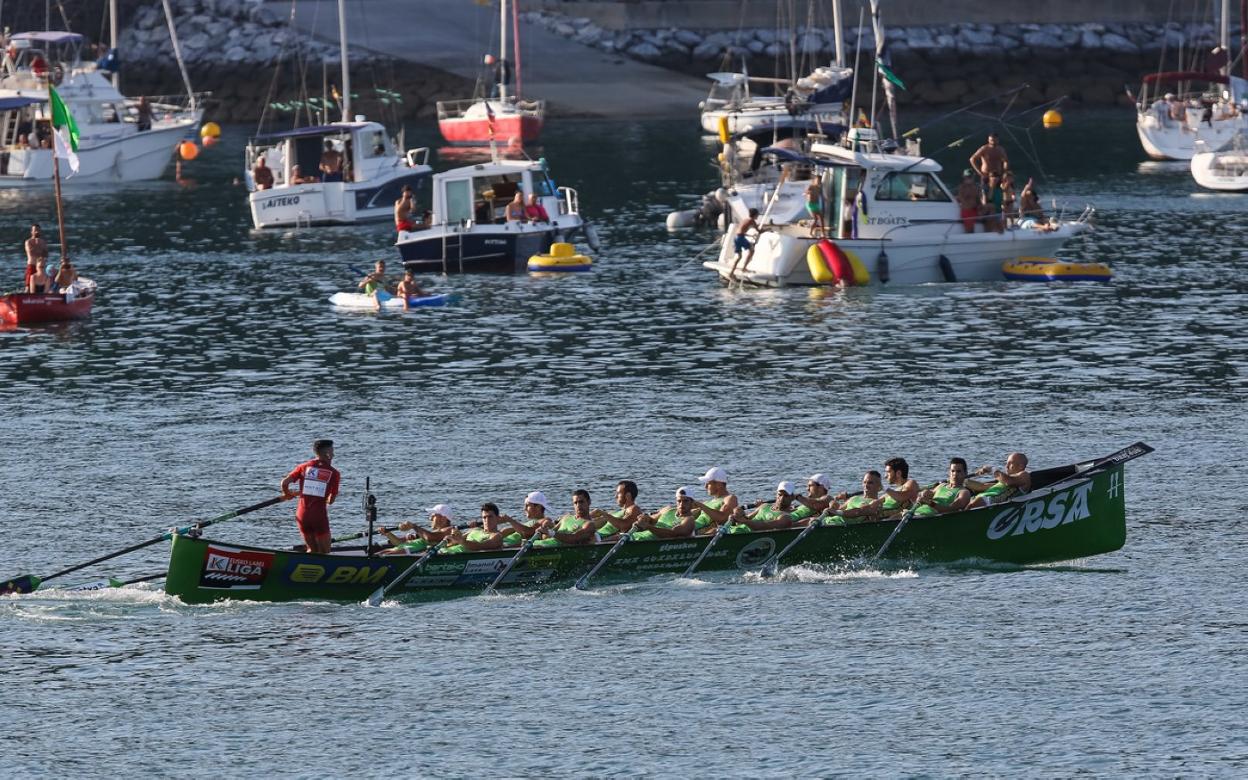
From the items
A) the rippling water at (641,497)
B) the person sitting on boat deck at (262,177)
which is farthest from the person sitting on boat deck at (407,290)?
the person sitting on boat deck at (262,177)

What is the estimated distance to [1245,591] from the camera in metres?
31.0

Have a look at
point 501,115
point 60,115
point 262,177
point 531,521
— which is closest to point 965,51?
point 501,115

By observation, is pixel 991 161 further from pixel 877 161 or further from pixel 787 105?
pixel 787 105

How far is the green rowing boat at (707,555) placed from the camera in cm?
2981

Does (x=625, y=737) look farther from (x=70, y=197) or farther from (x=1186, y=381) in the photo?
(x=70, y=197)

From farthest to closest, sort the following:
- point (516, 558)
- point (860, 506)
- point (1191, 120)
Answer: point (1191, 120) → point (860, 506) → point (516, 558)

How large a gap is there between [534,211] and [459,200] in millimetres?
2419

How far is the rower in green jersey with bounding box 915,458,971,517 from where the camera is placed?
32156 mm

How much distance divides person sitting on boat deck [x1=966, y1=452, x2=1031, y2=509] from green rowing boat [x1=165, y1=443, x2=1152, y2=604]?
0.99ft

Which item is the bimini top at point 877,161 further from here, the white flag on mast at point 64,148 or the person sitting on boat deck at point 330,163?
the person sitting on boat deck at point 330,163

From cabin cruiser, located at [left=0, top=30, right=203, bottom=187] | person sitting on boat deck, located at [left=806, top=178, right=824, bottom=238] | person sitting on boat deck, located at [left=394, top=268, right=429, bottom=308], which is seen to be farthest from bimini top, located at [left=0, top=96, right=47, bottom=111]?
person sitting on boat deck, located at [left=806, top=178, right=824, bottom=238]

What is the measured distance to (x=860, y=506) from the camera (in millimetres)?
32031

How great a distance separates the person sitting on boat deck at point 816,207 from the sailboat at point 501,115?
1516 inches

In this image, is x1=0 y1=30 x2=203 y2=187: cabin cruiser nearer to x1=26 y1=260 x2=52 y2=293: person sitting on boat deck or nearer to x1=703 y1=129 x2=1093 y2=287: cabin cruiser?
x1=26 y1=260 x2=52 y2=293: person sitting on boat deck
